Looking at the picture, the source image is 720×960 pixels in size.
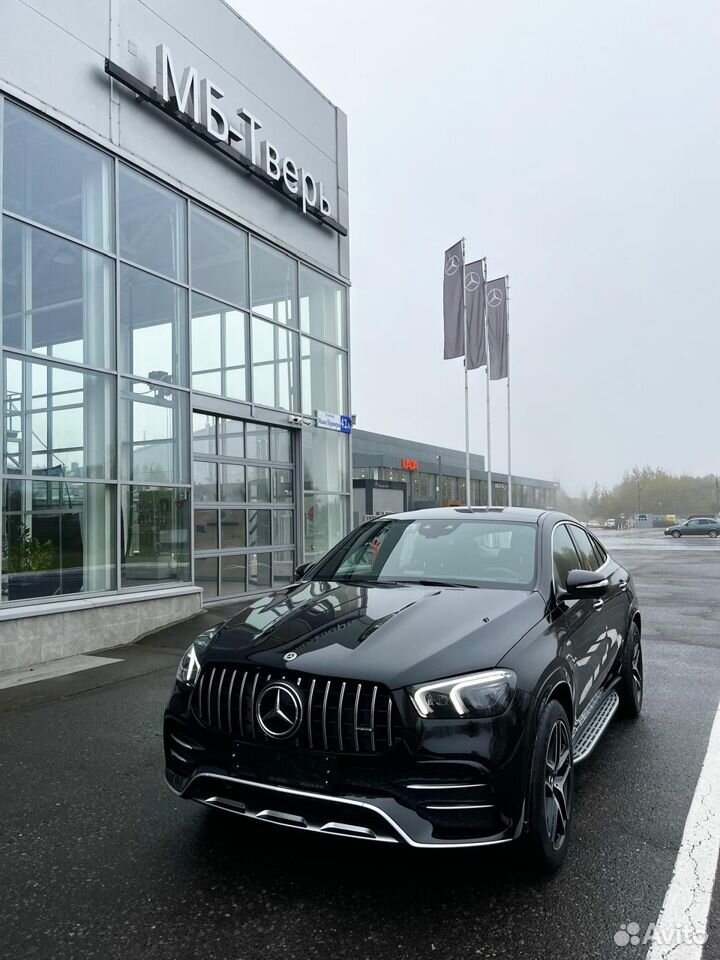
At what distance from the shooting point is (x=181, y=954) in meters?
2.57

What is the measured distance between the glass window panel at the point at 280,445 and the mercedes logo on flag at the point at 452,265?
14508mm

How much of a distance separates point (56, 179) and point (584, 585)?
856cm

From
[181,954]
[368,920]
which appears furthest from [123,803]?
[368,920]

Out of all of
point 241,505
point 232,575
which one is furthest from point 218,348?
point 232,575

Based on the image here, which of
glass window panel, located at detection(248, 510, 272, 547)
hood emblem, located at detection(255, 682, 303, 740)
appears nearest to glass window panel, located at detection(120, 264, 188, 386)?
glass window panel, located at detection(248, 510, 272, 547)

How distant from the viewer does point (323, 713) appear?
287cm

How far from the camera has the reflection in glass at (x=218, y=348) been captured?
11.8 meters

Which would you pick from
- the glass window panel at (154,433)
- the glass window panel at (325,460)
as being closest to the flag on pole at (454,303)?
the glass window panel at (325,460)

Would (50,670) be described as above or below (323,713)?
below

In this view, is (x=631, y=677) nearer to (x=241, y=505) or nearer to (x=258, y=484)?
(x=241, y=505)

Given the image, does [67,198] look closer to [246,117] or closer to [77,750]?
[246,117]

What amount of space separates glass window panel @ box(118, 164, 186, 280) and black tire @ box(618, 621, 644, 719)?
837 centimetres

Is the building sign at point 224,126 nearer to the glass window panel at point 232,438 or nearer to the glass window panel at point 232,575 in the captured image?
the glass window panel at point 232,438

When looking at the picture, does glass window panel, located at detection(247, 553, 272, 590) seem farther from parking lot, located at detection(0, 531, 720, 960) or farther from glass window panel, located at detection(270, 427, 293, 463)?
parking lot, located at detection(0, 531, 720, 960)
